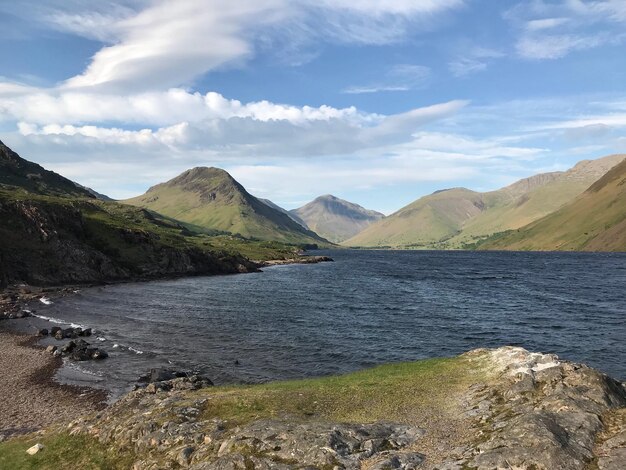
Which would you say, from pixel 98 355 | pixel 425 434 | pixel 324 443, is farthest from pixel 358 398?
pixel 98 355

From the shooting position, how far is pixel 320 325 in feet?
249

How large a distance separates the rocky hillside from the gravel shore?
9205 mm

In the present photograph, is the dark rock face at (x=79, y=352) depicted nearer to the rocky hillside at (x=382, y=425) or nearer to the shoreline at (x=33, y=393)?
the shoreline at (x=33, y=393)

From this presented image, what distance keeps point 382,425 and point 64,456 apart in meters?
18.4

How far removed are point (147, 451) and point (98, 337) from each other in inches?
2019

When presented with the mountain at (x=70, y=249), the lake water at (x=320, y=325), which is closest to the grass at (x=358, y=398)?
the lake water at (x=320, y=325)

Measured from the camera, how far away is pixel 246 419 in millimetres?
23562

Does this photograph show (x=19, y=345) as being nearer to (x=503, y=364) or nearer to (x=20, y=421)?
(x=20, y=421)

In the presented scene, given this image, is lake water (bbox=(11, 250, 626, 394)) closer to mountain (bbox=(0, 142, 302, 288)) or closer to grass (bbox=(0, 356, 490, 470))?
mountain (bbox=(0, 142, 302, 288))

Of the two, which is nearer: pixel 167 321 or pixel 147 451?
pixel 147 451

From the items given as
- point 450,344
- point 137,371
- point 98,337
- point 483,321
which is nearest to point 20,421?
point 137,371

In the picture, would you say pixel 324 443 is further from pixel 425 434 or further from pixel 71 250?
pixel 71 250

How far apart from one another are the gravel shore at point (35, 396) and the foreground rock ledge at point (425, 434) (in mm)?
11912

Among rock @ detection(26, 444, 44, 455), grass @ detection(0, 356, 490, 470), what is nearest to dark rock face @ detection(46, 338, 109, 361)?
grass @ detection(0, 356, 490, 470)
